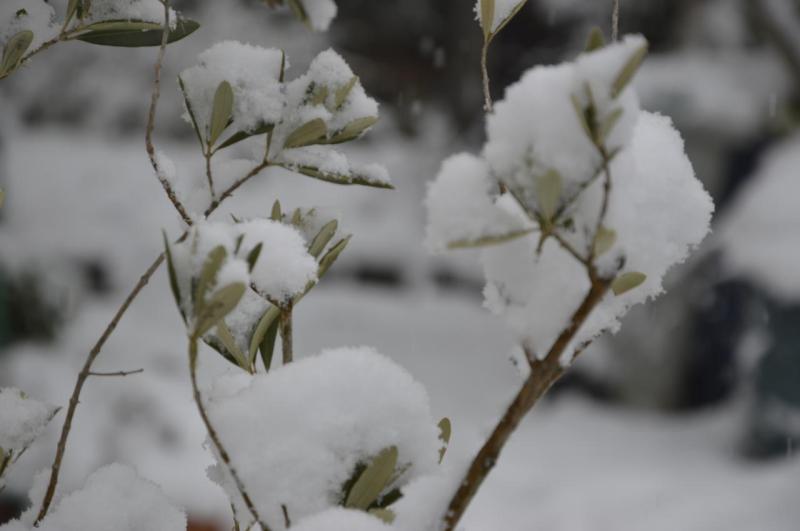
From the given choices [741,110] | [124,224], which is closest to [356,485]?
[741,110]

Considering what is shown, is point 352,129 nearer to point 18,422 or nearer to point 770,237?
point 18,422

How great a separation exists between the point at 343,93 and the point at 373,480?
0.71 ft

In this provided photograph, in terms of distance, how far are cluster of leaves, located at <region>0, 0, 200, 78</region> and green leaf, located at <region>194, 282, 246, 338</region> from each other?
0.69 ft

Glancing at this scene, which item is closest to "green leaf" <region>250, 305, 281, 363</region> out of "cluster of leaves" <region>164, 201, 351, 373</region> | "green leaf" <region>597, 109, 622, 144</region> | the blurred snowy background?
"cluster of leaves" <region>164, 201, 351, 373</region>

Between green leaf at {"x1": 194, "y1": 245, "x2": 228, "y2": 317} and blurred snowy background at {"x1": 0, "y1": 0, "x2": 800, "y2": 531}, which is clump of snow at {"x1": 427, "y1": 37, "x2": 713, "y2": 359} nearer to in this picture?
green leaf at {"x1": 194, "y1": 245, "x2": 228, "y2": 317}

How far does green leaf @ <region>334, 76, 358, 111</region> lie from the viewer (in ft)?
1.47

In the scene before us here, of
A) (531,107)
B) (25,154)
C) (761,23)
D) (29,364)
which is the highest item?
(761,23)

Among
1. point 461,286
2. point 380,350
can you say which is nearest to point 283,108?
point 380,350

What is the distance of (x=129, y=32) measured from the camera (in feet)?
1.53

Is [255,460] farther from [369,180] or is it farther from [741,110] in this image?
[741,110]

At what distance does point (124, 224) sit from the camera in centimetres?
534

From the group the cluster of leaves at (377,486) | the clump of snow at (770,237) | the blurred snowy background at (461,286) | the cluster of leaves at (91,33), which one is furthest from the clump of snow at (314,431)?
the clump of snow at (770,237)

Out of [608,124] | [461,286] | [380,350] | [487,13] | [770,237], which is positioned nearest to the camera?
[608,124]

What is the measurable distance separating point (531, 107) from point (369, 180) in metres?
0.16
